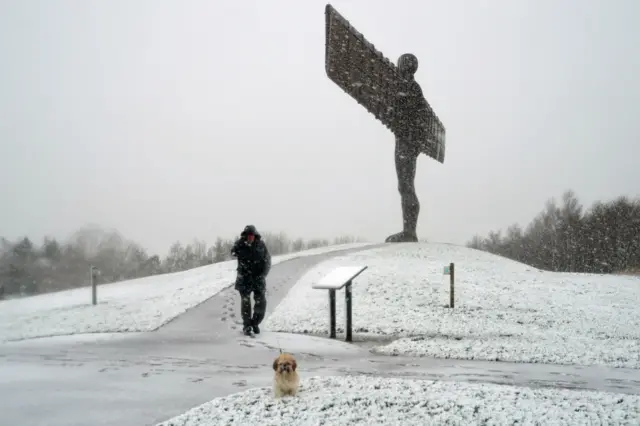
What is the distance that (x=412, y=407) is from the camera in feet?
17.9

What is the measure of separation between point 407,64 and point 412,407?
24499 mm

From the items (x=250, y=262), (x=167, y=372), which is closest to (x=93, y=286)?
(x=250, y=262)

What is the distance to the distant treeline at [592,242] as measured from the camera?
50094mm

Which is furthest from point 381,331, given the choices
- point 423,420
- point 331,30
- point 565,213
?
point 565,213

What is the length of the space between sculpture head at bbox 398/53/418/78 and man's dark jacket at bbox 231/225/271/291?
2007 centimetres

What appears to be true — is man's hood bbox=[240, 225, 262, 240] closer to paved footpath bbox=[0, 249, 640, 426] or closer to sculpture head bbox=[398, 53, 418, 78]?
paved footpath bbox=[0, 249, 640, 426]

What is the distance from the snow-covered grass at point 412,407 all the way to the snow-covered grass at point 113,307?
6.13m

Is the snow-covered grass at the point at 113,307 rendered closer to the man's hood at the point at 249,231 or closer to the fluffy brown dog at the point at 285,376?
the man's hood at the point at 249,231

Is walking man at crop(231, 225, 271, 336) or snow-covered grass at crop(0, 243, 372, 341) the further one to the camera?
snow-covered grass at crop(0, 243, 372, 341)

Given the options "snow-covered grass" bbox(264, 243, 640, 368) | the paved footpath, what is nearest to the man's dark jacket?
the paved footpath

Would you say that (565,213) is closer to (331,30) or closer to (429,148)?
(429,148)

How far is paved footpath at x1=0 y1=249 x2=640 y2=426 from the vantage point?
560 cm

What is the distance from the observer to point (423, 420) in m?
5.14

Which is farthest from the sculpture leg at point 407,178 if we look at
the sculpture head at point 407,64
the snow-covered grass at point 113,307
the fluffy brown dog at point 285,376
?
the fluffy brown dog at point 285,376
